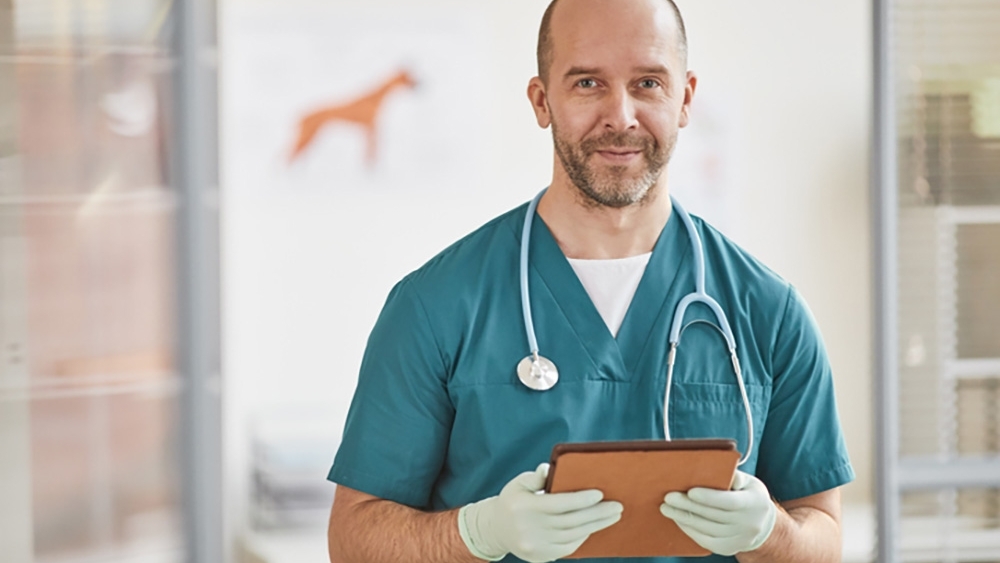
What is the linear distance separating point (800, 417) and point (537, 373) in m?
0.35

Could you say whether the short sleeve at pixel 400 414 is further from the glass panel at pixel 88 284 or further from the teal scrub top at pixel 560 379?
the glass panel at pixel 88 284

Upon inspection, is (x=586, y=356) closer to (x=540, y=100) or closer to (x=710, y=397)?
(x=710, y=397)

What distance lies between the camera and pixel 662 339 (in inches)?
55.6

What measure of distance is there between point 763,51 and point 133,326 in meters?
2.07

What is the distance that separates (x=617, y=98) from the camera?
137 centimetres

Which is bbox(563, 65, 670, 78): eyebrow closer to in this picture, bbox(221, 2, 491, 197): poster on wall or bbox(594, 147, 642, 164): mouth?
bbox(594, 147, 642, 164): mouth

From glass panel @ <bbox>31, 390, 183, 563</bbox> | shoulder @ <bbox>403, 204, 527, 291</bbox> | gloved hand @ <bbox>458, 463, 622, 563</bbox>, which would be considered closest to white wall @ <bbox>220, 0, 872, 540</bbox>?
glass panel @ <bbox>31, 390, 183, 563</bbox>

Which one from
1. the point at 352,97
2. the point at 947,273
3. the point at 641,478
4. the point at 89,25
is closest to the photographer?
the point at 641,478

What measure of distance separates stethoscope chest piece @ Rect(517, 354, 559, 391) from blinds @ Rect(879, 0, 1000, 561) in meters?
0.86

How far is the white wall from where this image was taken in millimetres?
3092

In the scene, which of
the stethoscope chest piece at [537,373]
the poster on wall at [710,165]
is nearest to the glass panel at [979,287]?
the stethoscope chest piece at [537,373]

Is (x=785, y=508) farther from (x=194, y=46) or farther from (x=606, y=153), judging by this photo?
(x=194, y=46)

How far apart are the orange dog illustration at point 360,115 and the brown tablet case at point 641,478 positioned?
1983 mm

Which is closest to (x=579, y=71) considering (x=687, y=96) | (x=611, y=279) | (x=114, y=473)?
(x=687, y=96)
